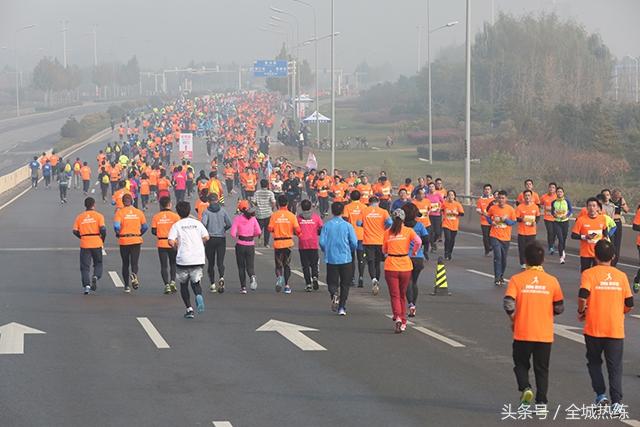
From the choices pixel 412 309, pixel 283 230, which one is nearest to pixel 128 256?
pixel 283 230

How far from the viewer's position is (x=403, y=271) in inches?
660

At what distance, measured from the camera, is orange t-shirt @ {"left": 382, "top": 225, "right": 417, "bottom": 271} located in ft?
54.9

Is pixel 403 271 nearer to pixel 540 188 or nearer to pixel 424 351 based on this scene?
pixel 424 351

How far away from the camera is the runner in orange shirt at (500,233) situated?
76.3 ft

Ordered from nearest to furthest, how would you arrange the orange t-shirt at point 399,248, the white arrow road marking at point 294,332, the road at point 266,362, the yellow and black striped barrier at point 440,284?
the road at point 266,362 → the white arrow road marking at point 294,332 → the orange t-shirt at point 399,248 → the yellow and black striped barrier at point 440,284

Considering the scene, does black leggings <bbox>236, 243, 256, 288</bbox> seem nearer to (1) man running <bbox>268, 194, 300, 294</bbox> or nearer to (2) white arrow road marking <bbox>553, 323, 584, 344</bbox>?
(1) man running <bbox>268, 194, 300, 294</bbox>

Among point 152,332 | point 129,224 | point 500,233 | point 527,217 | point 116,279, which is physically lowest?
point 116,279

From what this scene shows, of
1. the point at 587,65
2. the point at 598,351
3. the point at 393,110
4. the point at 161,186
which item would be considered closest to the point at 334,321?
the point at 598,351

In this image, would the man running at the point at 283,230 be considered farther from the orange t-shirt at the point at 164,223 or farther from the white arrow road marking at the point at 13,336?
the white arrow road marking at the point at 13,336

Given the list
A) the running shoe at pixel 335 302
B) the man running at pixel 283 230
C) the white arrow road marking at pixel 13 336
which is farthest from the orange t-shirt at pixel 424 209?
the white arrow road marking at pixel 13 336

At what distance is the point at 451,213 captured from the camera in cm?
2839

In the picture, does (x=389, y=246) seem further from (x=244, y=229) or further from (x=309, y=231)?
(x=244, y=229)

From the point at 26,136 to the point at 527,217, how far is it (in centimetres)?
9459

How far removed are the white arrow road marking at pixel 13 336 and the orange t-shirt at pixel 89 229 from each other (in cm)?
344
